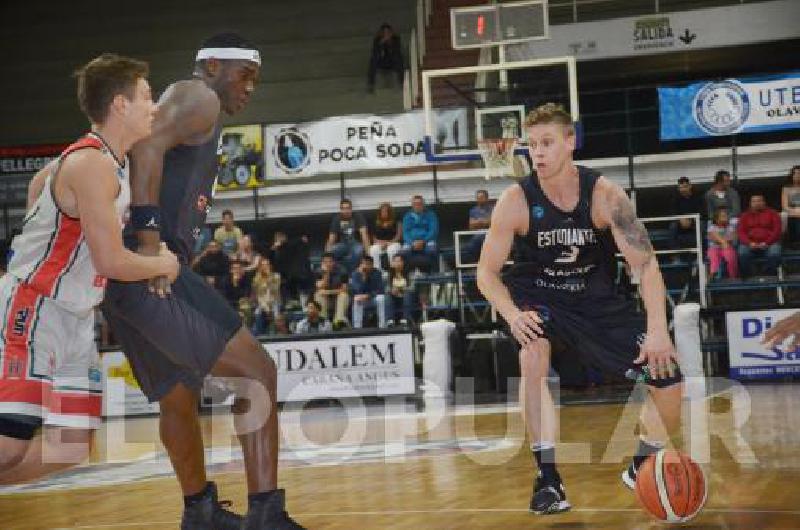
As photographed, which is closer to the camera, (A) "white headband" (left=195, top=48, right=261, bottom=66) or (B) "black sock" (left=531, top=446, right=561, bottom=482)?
(A) "white headband" (left=195, top=48, right=261, bottom=66)

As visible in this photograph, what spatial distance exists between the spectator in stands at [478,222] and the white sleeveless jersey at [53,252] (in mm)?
12831

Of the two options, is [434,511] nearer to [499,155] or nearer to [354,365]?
[354,365]

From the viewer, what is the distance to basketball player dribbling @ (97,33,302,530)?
4891 mm

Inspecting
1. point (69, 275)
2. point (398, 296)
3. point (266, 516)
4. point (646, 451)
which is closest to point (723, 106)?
point (398, 296)

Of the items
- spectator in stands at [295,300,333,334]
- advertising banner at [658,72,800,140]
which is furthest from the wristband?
advertising banner at [658,72,800,140]

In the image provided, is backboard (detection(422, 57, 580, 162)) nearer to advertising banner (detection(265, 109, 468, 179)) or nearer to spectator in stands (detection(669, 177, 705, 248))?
advertising banner (detection(265, 109, 468, 179))

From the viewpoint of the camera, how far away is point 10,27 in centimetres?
2681

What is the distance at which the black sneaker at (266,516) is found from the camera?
499cm

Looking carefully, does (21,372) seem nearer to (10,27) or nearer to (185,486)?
(185,486)

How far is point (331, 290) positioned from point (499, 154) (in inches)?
130

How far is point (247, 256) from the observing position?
61.4 feet

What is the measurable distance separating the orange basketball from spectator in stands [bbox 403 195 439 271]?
12711 millimetres

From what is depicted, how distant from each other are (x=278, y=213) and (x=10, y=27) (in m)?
9.45

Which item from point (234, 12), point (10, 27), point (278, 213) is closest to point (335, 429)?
point (278, 213)
